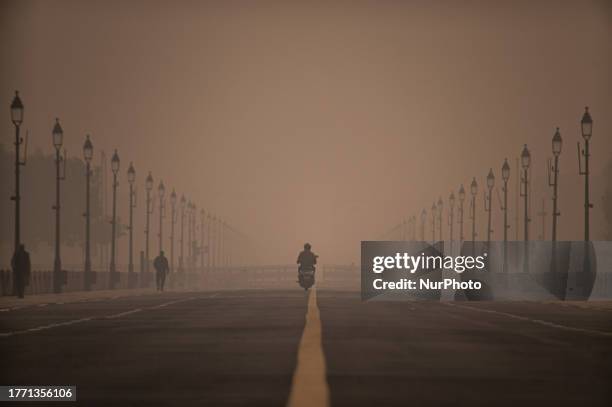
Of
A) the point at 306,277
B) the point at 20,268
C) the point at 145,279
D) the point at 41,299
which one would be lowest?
the point at 145,279

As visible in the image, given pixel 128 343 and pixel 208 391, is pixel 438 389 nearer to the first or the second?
pixel 208 391

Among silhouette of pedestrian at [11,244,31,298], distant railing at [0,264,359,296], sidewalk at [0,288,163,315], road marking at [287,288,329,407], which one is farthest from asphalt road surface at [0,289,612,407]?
distant railing at [0,264,359,296]

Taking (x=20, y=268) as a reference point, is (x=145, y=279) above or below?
below

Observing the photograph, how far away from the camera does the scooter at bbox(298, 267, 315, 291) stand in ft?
214

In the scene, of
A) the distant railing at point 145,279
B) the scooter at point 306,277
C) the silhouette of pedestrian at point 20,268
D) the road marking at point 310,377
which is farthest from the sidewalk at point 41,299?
the road marking at point 310,377

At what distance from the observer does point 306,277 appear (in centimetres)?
6525

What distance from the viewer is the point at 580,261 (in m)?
68.0

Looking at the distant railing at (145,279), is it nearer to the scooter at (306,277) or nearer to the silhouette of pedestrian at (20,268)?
the scooter at (306,277)

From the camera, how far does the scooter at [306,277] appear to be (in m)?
65.1

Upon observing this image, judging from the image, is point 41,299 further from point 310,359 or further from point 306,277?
point 310,359

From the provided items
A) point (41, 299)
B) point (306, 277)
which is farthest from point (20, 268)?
point (306, 277)

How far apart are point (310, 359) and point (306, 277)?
159ft

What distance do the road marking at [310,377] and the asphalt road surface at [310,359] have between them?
0.07 feet

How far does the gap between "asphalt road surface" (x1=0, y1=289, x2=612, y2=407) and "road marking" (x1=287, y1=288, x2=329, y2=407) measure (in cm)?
2
